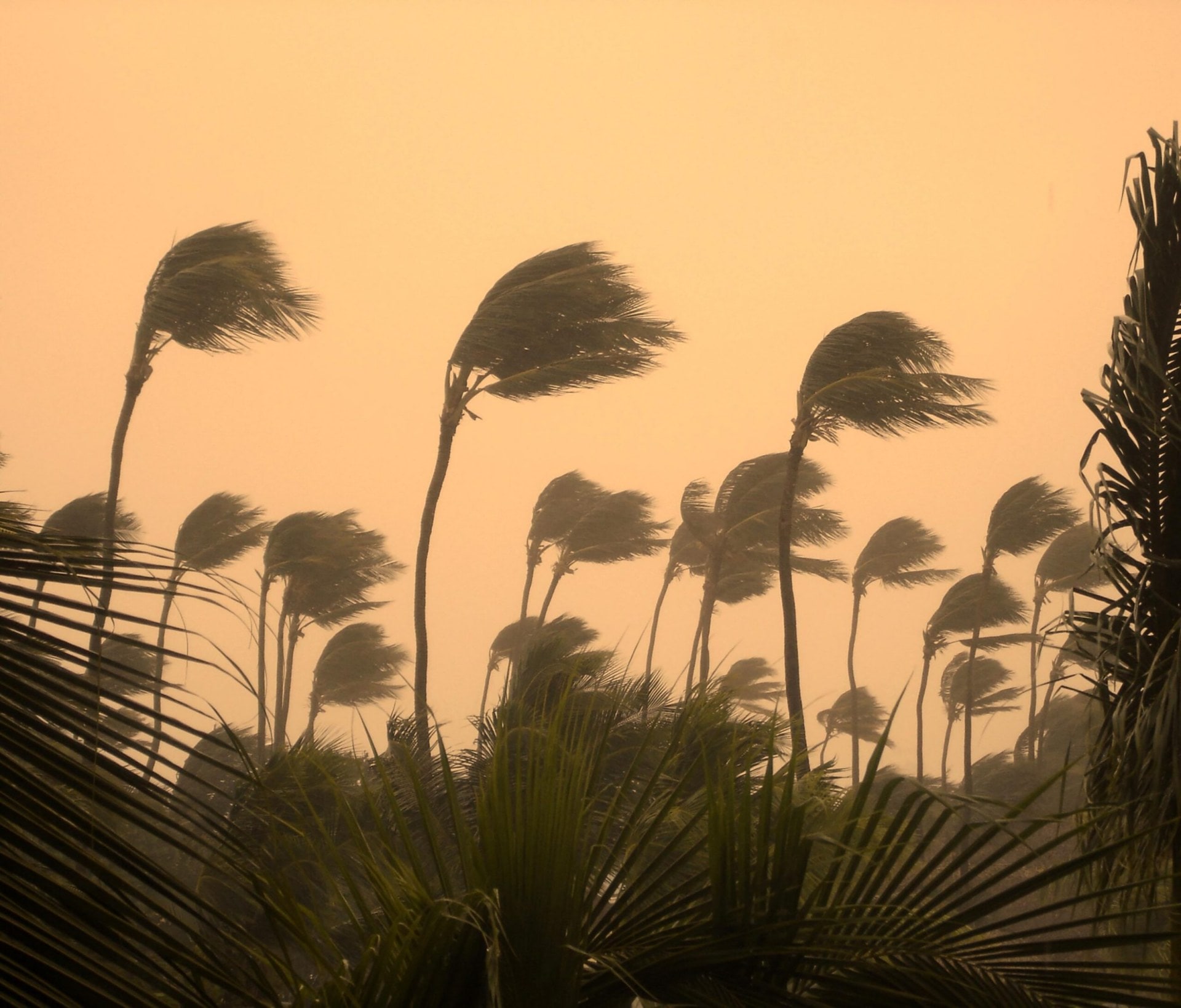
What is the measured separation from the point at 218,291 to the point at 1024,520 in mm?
24370

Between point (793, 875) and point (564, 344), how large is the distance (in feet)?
53.4

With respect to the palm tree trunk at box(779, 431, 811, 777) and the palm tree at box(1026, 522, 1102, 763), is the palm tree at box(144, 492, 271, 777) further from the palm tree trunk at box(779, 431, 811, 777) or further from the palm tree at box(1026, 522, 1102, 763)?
the palm tree at box(1026, 522, 1102, 763)

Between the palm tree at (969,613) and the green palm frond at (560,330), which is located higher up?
the green palm frond at (560,330)

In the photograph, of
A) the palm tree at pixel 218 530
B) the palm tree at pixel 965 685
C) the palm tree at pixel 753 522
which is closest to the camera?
the palm tree at pixel 753 522

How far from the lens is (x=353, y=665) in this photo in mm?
37438

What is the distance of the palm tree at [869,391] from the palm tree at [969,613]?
18032 mm

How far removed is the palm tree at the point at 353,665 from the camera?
37.1 m

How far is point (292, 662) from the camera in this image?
1281 inches

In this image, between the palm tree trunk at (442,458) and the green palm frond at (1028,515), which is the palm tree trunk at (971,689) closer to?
the green palm frond at (1028,515)

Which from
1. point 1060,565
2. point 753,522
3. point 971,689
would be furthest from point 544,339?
point 1060,565

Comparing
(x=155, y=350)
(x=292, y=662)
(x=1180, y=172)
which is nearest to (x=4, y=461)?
(x=155, y=350)

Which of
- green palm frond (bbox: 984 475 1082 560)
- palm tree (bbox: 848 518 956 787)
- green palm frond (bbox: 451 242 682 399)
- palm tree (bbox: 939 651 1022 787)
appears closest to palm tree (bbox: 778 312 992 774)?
green palm frond (bbox: 451 242 682 399)

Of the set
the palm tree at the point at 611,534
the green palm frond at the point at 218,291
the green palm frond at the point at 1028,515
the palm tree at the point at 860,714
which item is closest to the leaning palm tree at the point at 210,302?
the green palm frond at the point at 218,291

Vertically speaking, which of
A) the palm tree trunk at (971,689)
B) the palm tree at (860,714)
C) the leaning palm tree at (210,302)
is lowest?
the palm tree at (860,714)
